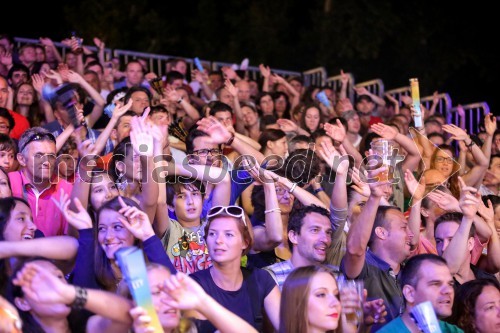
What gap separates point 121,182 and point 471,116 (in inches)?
283

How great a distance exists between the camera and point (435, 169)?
302 inches

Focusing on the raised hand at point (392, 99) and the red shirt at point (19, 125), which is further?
the raised hand at point (392, 99)

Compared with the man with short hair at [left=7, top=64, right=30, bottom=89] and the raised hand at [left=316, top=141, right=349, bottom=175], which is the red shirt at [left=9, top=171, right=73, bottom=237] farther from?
the man with short hair at [left=7, top=64, right=30, bottom=89]

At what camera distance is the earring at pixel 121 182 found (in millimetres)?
6035

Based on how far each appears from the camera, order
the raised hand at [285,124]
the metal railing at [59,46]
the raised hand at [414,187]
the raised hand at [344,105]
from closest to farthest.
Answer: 1. the raised hand at [414,187]
2. the raised hand at [285,124]
3. the raised hand at [344,105]
4. the metal railing at [59,46]

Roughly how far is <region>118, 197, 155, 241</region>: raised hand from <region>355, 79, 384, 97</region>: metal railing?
875cm

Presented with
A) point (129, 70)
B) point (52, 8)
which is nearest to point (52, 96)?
point (129, 70)

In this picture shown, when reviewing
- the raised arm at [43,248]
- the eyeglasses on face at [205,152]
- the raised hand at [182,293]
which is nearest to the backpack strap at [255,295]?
the raised arm at [43,248]

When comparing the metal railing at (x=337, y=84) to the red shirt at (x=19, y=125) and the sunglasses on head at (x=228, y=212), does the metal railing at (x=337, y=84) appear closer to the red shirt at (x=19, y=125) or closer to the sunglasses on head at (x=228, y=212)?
the red shirt at (x=19, y=125)

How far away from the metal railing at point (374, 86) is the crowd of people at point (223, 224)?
148 inches

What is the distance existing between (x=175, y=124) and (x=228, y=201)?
238cm

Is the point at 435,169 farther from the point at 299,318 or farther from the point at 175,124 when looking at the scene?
the point at 299,318

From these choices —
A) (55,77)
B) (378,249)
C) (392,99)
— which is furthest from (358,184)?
(392,99)

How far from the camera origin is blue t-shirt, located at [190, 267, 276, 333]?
4.88 meters
